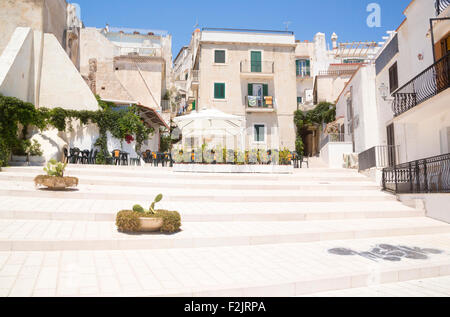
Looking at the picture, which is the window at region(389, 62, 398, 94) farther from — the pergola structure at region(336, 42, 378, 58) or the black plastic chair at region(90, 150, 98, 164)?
the pergola structure at region(336, 42, 378, 58)

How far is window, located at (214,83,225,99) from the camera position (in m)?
27.1

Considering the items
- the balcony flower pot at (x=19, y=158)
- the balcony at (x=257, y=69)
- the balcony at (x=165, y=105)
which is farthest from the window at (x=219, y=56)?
the balcony flower pot at (x=19, y=158)

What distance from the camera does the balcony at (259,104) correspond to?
27.0 m

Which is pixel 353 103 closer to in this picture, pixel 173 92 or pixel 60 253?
pixel 60 253

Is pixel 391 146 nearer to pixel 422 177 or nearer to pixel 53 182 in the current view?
pixel 422 177

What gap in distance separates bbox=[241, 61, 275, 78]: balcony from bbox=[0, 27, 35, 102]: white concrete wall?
15593 mm

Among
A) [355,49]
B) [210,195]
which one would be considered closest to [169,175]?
[210,195]

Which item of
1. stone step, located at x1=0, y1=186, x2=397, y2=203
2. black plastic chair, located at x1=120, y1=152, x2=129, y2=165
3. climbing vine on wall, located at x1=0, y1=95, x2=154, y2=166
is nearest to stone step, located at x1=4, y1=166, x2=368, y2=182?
climbing vine on wall, located at x1=0, y1=95, x2=154, y2=166

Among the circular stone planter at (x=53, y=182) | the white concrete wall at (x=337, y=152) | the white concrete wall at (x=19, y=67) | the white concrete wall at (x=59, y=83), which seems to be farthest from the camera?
the white concrete wall at (x=337, y=152)

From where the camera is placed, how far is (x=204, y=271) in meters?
4.71

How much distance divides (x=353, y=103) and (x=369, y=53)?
22.0m

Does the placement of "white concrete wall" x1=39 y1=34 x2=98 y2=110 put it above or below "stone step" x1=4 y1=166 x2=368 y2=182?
above

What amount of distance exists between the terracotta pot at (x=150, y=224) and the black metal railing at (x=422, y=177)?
788 cm

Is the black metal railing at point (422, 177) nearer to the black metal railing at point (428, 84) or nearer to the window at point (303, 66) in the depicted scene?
the black metal railing at point (428, 84)
